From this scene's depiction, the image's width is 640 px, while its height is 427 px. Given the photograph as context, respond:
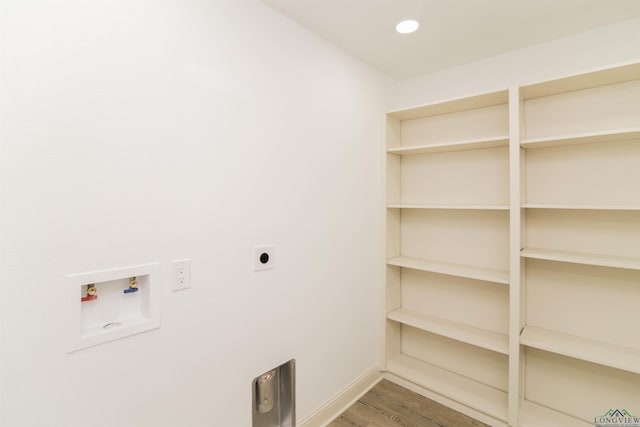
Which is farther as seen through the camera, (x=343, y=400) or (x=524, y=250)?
(x=343, y=400)

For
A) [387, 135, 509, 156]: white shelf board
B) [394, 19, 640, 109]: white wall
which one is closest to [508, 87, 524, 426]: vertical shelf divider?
[387, 135, 509, 156]: white shelf board

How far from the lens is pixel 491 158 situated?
7.36ft

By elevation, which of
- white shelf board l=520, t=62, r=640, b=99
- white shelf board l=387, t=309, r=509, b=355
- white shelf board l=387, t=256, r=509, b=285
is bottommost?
white shelf board l=387, t=309, r=509, b=355

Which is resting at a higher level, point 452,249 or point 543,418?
point 452,249

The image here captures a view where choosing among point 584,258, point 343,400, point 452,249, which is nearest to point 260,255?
point 343,400

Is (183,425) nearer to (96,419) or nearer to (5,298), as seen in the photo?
(96,419)

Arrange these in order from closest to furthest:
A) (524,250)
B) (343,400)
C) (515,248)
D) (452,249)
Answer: (515,248), (524,250), (343,400), (452,249)

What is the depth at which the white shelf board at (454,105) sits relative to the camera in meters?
2.07

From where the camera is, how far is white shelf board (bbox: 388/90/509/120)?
2.07 meters

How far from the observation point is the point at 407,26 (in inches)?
72.3

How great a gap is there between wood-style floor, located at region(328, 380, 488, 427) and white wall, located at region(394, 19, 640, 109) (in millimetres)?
2335

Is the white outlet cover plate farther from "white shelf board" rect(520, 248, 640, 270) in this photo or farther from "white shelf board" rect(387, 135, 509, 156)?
"white shelf board" rect(520, 248, 640, 270)

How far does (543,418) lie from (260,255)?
211 centimetres

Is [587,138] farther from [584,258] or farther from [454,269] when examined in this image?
[454,269]
